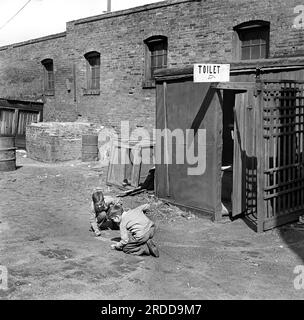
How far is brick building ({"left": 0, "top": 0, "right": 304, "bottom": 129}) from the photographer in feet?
37.6

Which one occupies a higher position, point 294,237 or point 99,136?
point 99,136

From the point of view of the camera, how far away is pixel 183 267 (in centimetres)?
578

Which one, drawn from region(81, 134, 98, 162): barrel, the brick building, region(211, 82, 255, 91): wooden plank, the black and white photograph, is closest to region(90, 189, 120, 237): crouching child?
the black and white photograph

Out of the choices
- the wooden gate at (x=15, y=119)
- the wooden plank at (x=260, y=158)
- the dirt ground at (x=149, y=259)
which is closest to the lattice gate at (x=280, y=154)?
the wooden plank at (x=260, y=158)

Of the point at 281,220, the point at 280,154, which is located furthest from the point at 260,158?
the point at 281,220

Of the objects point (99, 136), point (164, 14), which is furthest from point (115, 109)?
point (164, 14)

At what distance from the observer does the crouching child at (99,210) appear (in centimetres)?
718

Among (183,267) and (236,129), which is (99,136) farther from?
(183,267)

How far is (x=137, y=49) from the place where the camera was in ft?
49.6

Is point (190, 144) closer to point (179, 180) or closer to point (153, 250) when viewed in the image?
point (179, 180)

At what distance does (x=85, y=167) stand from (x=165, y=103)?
6202mm

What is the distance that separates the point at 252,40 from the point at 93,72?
7.79m

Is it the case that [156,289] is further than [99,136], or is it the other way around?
[99,136]

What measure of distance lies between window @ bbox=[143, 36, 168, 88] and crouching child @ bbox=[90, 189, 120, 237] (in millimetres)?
7888
